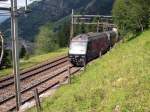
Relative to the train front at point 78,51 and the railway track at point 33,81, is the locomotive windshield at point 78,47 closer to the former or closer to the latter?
the train front at point 78,51

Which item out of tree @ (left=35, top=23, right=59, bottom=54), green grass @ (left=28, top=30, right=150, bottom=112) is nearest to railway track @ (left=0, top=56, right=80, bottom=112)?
green grass @ (left=28, top=30, right=150, bottom=112)

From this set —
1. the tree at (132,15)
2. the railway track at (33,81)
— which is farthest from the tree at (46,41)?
the railway track at (33,81)

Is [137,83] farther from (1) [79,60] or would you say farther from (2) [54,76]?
(1) [79,60]

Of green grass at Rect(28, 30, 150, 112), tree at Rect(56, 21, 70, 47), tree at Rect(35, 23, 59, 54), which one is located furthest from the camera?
tree at Rect(56, 21, 70, 47)

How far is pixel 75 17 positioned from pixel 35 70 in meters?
24.7

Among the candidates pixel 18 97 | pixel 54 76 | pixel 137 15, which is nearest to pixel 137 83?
pixel 18 97

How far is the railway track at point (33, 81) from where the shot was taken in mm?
28611

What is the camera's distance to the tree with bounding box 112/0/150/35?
56.8 m

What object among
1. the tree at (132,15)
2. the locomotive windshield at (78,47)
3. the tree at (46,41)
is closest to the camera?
the locomotive windshield at (78,47)

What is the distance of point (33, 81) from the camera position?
3666 cm

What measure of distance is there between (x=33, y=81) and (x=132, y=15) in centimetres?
2420

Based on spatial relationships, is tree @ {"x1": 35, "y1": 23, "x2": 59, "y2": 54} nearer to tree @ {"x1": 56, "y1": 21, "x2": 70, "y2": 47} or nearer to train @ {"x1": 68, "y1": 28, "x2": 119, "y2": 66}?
tree @ {"x1": 56, "y1": 21, "x2": 70, "y2": 47}

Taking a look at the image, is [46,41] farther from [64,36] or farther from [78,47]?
[78,47]

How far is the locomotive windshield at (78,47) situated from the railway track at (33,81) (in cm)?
180
